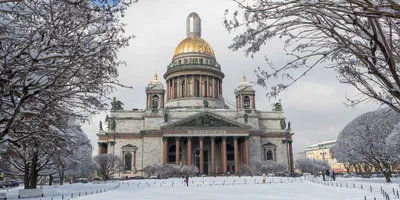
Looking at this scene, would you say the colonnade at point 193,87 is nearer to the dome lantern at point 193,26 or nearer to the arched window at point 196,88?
the arched window at point 196,88

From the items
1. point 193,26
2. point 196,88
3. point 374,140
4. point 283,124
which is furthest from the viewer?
point 193,26

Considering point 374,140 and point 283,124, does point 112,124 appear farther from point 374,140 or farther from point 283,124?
point 374,140

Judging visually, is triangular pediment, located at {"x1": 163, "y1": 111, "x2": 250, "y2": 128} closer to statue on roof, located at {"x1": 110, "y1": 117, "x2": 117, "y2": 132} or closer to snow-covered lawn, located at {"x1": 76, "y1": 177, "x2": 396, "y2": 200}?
statue on roof, located at {"x1": 110, "y1": 117, "x2": 117, "y2": 132}

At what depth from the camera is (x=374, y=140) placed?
35469 mm

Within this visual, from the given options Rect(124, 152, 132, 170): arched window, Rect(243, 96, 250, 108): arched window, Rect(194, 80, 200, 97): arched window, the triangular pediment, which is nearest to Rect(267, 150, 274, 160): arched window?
the triangular pediment

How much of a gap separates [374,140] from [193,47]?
4456cm

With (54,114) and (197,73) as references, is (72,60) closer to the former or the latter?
(54,114)

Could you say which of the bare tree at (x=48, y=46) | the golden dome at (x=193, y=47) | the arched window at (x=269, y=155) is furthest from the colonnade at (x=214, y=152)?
the bare tree at (x=48, y=46)

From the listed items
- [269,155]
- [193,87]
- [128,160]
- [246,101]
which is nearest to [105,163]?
[128,160]

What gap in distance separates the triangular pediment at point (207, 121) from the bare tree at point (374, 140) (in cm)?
1994

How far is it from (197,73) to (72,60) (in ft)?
205

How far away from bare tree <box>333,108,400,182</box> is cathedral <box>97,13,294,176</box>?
20.1m

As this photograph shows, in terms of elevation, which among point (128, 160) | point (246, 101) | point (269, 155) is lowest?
point (128, 160)

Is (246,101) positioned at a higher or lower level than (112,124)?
higher
